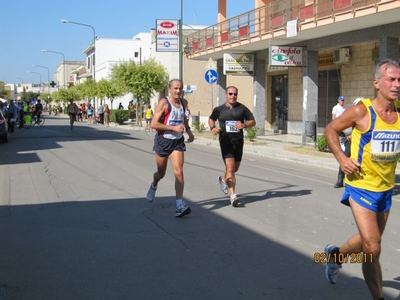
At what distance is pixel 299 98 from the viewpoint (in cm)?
2722

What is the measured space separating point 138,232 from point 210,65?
1747cm

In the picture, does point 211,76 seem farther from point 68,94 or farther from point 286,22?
point 68,94

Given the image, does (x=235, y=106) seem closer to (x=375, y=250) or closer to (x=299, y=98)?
(x=375, y=250)

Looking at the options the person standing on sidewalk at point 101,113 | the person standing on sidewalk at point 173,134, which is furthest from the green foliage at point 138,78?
the person standing on sidewalk at point 173,134

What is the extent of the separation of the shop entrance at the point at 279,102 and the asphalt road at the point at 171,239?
57.3 feet

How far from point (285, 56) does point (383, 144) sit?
59.7 feet

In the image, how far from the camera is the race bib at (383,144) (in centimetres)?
396

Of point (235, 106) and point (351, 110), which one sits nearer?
point (351, 110)

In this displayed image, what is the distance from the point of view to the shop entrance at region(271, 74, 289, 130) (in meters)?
29.3

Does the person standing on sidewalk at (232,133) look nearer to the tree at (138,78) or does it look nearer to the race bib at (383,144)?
the race bib at (383,144)

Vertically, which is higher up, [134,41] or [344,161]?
[134,41]

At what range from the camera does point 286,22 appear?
20375mm

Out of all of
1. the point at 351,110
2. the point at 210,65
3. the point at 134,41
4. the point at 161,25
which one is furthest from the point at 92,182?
the point at 134,41

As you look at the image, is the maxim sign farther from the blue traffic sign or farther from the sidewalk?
the sidewalk
